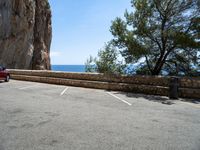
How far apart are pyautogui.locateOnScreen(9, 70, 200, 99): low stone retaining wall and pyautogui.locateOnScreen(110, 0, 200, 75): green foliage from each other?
264 cm

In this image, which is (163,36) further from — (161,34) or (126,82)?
(126,82)

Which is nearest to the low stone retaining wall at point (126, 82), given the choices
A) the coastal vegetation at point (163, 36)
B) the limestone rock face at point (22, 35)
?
the coastal vegetation at point (163, 36)

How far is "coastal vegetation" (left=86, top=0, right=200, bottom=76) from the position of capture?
13.7 m

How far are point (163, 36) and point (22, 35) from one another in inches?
1236

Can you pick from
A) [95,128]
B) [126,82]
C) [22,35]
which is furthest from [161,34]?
[22,35]

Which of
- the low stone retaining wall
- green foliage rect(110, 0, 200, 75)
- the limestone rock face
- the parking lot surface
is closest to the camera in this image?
the parking lot surface

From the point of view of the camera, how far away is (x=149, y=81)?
12.7 m

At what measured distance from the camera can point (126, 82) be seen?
13.5 meters

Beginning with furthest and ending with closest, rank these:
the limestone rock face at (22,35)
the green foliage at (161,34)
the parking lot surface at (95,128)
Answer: the limestone rock face at (22,35) → the green foliage at (161,34) → the parking lot surface at (95,128)

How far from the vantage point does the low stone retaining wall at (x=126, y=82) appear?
11336 millimetres

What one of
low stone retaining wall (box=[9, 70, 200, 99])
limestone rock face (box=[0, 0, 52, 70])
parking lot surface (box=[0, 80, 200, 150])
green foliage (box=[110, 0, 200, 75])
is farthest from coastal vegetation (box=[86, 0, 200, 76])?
limestone rock face (box=[0, 0, 52, 70])

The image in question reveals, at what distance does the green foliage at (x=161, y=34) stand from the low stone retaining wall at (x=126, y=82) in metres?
2.64

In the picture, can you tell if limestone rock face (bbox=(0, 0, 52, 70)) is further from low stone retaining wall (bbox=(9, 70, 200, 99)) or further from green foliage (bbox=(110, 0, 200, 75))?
green foliage (bbox=(110, 0, 200, 75))

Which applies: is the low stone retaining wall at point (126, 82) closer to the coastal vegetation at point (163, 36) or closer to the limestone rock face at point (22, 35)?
the coastal vegetation at point (163, 36)
